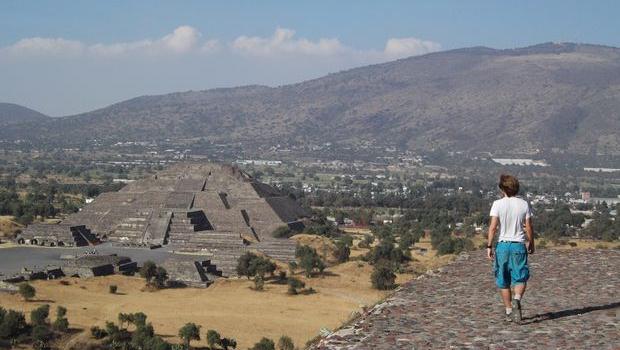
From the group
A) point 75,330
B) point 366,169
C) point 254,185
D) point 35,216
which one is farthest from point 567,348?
point 366,169

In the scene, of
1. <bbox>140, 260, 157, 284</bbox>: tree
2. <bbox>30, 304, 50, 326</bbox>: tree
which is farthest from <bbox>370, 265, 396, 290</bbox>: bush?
<bbox>30, 304, 50, 326</bbox>: tree

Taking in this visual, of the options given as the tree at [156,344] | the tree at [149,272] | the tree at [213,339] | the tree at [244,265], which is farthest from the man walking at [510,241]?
the tree at [244,265]

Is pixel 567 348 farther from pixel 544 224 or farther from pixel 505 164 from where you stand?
pixel 505 164

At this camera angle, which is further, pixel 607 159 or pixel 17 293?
pixel 607 159

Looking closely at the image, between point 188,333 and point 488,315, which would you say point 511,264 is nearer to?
point 488,315

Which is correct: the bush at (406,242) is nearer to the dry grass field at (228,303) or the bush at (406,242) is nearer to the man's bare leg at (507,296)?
the dry grass field at (228,303)
